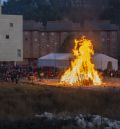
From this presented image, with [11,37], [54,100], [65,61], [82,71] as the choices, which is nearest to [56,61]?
[65,61]

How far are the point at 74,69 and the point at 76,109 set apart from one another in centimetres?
2129

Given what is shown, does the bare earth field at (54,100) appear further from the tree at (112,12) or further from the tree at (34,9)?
the tree at (34,9)

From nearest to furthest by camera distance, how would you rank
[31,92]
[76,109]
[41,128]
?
[41,128] → [76,109] → [31,92]

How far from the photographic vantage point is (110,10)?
113875 millimetres

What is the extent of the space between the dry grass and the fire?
47.0ft

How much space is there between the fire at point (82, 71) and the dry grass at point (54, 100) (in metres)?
14.3

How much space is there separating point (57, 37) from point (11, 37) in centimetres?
2137

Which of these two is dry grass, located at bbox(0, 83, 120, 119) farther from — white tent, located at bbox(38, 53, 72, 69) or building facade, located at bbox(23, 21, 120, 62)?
building facade, located at bbox(23, 21, 120, 62)

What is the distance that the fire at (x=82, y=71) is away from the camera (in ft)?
176

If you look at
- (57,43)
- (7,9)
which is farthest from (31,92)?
(7,9)

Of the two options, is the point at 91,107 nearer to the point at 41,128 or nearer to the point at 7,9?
the point at 41,128

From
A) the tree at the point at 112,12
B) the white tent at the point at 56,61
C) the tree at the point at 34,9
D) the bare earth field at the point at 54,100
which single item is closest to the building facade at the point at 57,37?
the tree at the point at 112,12

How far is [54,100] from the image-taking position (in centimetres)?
3628

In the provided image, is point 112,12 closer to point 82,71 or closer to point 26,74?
point 82,71
